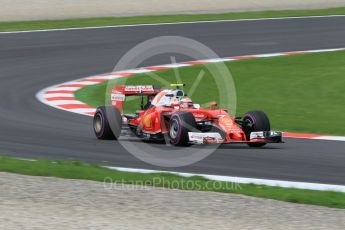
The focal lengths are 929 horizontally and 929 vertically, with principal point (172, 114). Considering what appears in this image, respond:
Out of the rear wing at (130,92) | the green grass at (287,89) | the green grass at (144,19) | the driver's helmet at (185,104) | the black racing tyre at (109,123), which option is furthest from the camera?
the green grass at (144,19)

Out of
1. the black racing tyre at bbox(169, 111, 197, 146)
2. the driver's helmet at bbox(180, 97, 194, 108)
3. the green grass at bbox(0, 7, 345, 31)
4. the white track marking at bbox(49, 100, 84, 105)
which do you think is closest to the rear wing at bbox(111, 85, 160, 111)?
the driver's helmet at bbox(180, 97, 194, 108)

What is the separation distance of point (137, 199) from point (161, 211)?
0.55m

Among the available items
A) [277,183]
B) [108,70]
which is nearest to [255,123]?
[277,183]

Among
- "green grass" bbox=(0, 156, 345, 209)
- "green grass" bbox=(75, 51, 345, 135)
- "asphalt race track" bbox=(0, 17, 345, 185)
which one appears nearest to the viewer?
"green grass" bbox=(0, 156, 345, 209)

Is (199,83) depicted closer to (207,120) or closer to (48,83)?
(48,83)

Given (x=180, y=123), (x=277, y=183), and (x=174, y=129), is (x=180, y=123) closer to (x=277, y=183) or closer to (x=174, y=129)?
(x=174, y=129)

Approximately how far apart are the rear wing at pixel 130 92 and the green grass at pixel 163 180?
111 inches

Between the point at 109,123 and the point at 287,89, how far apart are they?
Answer: 603cm

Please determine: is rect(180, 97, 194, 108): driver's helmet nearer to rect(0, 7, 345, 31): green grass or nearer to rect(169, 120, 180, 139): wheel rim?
rect(169, 120, 180, 139): wheel rim

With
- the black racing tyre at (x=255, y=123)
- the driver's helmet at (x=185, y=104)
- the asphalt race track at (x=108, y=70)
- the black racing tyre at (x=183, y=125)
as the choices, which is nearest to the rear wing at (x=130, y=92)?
the asphalt race track at (x=108, y=70)

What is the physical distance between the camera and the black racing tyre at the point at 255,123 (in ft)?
40.8

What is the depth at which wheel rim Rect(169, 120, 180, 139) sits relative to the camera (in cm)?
1238

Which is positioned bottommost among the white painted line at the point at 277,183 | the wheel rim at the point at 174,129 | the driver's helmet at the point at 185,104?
the white painted line at the point at 277,183

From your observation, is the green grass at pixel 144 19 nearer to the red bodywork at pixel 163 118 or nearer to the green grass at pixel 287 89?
the green grass at pixel 287 89
